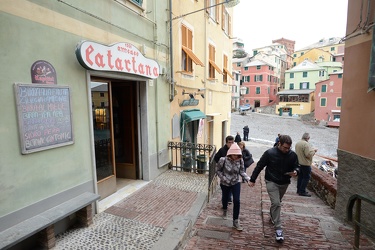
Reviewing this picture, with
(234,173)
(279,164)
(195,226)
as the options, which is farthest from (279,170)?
(195,226)

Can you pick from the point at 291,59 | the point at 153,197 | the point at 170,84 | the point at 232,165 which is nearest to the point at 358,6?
the point at 232,165

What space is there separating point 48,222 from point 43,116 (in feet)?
5.34

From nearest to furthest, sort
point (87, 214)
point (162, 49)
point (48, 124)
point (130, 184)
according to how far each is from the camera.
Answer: point (48, 124), point (87, 214), point (130, 184), point (162, 49)

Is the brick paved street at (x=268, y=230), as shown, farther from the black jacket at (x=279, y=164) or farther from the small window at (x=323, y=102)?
the small window at (x=323, y=102)

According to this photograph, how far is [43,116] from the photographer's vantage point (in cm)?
364

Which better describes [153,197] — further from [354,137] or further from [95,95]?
[354,137]

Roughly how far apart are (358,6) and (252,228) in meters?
4.68

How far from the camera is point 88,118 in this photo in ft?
14.9

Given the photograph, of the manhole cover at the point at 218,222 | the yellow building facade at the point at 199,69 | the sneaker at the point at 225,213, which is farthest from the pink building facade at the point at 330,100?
the manhole cover at the point at 218,222

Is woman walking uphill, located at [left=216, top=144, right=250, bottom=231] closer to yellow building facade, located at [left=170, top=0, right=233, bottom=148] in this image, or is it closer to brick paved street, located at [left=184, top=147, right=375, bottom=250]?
brick paved street, located at [left=184, top=147, right=375, bottom=250]

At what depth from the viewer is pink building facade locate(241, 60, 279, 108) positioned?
52.1 m

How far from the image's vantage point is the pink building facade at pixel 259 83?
52125 mm

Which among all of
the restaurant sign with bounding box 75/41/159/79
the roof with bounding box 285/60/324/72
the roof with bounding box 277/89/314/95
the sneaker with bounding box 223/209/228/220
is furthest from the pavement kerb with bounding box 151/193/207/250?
the roof with bounding box 285/60/324/72

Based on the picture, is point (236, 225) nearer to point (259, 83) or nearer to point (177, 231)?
point (177, 231)
